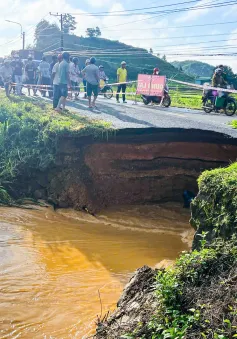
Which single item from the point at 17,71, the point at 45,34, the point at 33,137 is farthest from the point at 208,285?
the point at 45,34

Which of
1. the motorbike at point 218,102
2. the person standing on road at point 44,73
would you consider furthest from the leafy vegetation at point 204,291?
the person standing on road at point 44,73

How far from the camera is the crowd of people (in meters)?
13.0

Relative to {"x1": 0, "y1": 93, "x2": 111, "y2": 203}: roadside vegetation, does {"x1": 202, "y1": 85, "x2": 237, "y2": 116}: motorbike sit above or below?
above

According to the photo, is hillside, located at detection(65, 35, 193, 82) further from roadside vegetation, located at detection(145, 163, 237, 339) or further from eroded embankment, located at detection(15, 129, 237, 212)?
roadside vegetation, located at detection(145, 163, 237, 339)

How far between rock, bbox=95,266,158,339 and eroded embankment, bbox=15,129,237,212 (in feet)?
18.3

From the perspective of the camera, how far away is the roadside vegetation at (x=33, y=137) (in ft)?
34.4

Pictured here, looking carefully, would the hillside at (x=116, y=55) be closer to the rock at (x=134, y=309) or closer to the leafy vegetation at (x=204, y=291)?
the leafy vegetation at (x=204, y=291)

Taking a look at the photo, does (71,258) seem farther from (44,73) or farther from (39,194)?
(44,73)

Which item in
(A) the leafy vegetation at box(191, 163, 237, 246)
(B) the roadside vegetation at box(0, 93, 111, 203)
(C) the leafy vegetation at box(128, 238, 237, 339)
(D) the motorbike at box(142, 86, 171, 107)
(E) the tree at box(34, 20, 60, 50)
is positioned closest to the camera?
(C) the leafy vegetation at box(128, 238, 237, 339)

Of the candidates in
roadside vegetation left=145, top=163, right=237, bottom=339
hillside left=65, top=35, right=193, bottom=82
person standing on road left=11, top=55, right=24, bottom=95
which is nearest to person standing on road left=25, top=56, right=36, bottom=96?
person standing on road left=11, top=55, right=24, bottom=95

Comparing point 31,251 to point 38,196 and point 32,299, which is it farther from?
point 38,196

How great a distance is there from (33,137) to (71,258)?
15.6 feet

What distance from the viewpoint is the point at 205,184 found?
5.84m

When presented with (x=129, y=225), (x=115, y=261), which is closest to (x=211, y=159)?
(x=129, y=225)
